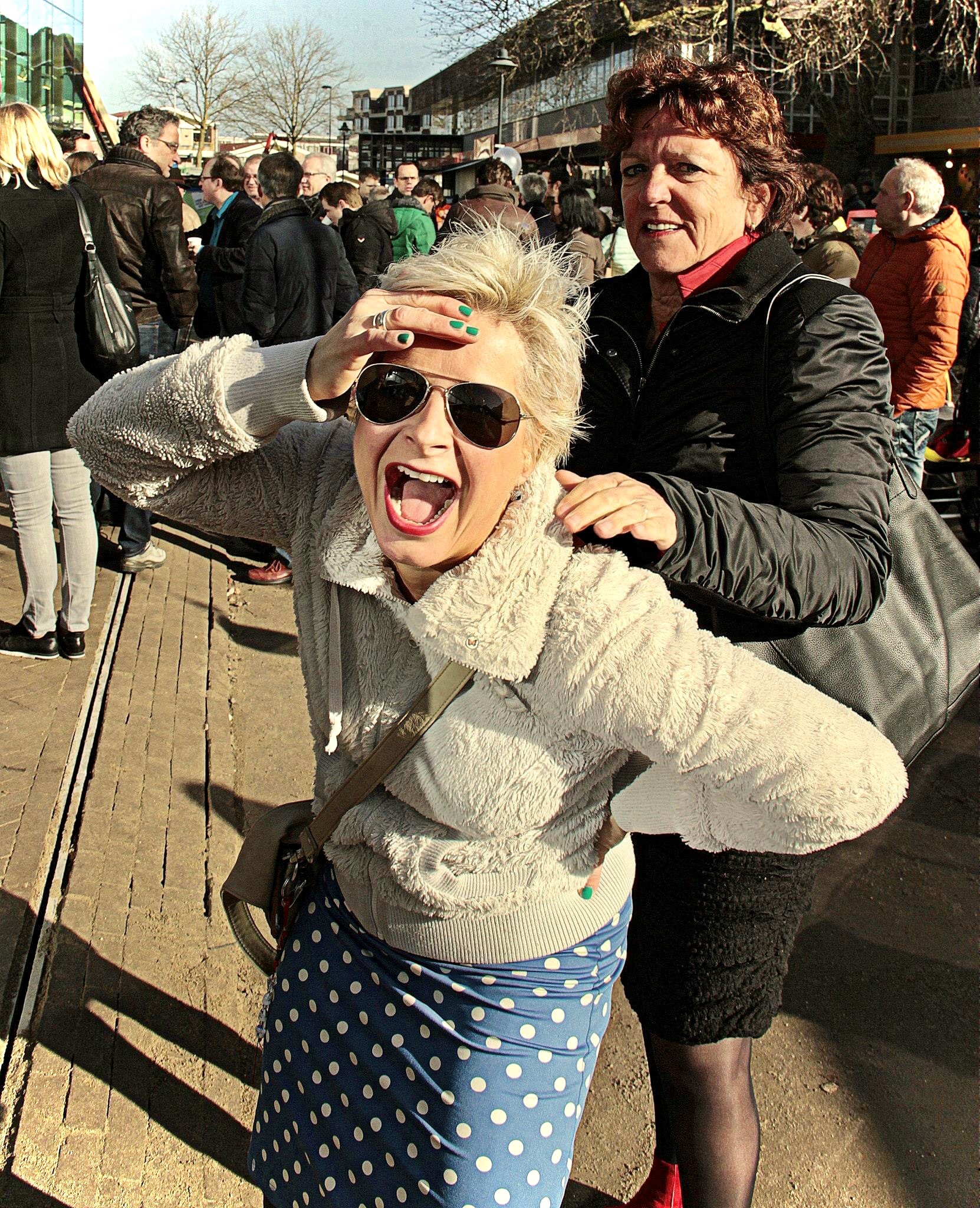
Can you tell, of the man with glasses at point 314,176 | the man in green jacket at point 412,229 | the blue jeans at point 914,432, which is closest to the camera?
the blue jeans at point 914,432

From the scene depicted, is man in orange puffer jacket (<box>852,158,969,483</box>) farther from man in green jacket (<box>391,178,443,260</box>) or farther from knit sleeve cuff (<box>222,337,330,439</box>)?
knit sleeve cuff (<box>222,337,330,439</box>)

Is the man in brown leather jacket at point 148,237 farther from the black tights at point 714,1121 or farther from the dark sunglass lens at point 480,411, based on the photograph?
the black tights at point 714,1121

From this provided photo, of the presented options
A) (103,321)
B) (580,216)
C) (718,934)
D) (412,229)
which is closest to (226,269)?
(103,321)

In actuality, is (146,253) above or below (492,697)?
above

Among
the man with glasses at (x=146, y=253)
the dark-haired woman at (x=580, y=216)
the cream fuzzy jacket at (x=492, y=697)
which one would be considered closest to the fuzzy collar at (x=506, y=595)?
the cream fuzzy jacket at (x=492, y=697)

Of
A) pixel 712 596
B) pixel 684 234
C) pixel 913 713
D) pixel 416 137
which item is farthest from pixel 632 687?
pixel 416 137

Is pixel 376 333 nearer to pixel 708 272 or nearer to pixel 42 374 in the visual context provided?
pixel 708 272

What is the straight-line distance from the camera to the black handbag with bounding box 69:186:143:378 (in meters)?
4.77

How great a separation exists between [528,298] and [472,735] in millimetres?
624

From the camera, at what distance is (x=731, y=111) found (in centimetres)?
200

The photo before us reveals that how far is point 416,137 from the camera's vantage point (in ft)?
208

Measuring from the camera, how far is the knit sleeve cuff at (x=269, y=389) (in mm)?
1603

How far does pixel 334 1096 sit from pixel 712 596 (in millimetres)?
932

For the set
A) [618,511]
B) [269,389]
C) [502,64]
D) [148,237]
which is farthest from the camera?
[502,64]
